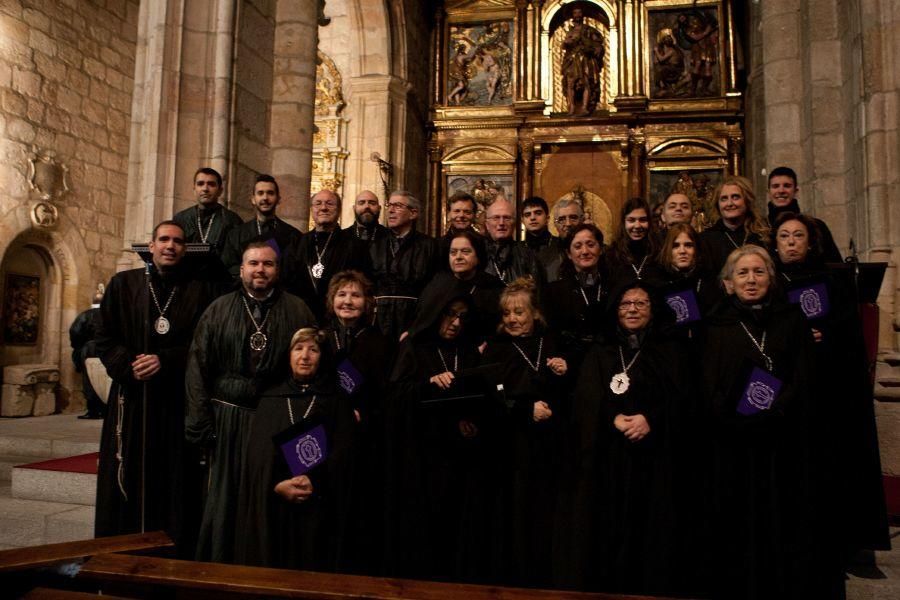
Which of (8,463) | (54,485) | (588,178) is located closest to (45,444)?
(8,463)

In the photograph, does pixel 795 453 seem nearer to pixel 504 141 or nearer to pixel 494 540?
pixel 494 540

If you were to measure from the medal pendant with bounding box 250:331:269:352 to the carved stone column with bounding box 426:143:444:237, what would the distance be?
1080cm

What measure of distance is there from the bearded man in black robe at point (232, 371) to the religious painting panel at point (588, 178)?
10.5 metres

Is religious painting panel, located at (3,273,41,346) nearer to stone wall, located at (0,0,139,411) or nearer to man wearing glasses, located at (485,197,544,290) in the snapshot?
stone wall, located at (0,0,139,411)

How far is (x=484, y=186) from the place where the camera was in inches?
559

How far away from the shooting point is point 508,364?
3561mm

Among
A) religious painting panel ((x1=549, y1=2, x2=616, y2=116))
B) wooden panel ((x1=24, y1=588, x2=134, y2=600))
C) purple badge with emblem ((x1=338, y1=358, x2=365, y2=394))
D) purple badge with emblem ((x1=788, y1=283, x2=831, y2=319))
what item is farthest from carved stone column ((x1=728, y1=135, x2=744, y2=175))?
wooden panel ((x1=24, y1=588, x2=134, y2=600))

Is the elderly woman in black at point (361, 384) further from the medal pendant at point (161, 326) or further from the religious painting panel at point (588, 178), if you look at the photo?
the religious painting panel at point (588, 178)

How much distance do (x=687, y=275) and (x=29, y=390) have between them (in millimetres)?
9494

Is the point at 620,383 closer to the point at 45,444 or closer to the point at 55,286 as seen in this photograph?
the point at 45,444

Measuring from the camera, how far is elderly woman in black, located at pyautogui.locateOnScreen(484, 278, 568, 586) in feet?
11.3

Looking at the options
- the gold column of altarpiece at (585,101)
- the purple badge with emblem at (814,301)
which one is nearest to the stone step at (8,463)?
the purple badge with emblem at (814,301)

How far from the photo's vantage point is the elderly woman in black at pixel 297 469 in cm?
320

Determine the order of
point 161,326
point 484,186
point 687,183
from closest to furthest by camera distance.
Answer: point 161,326
point 687,183
point 484,186
